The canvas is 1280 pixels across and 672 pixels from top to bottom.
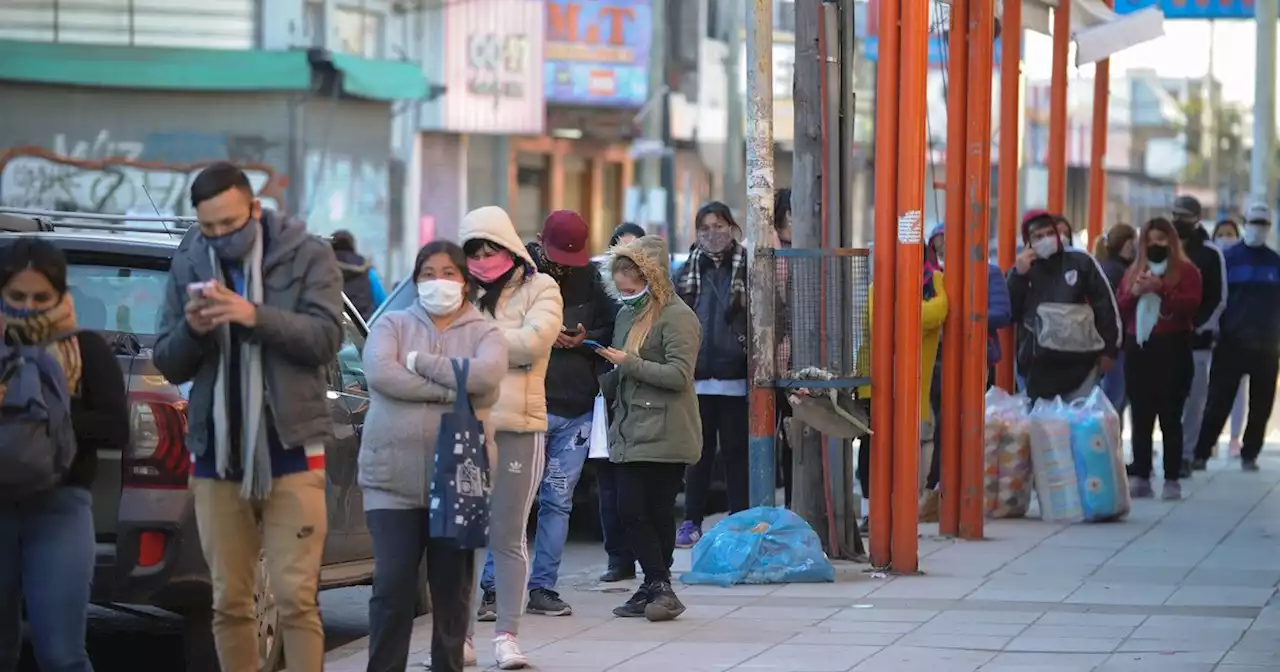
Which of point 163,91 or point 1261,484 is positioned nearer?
point 1261,484

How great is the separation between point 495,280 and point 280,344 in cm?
181

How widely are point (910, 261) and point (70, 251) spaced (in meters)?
4.33

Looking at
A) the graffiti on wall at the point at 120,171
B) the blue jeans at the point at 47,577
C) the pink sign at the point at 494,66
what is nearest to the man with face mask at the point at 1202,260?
the blue jeans at the point at 47,577

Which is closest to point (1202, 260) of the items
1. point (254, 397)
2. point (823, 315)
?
point (823, 315)

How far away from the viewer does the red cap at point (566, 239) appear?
965 cm

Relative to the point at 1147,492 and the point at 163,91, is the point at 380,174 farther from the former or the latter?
the point at 1147,492

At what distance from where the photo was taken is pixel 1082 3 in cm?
1634

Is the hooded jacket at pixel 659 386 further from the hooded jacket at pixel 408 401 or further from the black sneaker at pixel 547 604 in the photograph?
the hooded jacket at pixel 408 401

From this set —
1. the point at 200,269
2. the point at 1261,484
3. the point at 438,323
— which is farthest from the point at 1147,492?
the point at 200,269

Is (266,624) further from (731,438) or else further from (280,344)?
(731,438)

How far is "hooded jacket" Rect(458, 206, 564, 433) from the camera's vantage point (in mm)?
8031

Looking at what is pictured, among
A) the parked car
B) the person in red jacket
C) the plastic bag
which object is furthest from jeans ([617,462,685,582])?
the person in red jacket

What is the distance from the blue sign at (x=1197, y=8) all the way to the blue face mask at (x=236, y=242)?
15982 mm

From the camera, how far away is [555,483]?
9766mm
